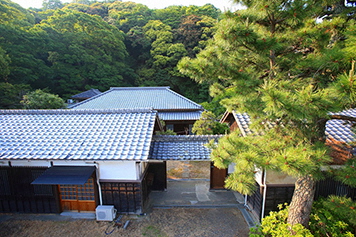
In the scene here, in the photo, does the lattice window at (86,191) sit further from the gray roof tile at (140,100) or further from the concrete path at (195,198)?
the gray roof tile at (140,100)

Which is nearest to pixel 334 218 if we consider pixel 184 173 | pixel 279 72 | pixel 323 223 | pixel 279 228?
pixel 323 223

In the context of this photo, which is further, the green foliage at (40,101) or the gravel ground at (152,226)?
the green foliage at (40,101)

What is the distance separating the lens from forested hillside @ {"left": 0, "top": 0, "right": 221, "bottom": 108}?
88.7ft

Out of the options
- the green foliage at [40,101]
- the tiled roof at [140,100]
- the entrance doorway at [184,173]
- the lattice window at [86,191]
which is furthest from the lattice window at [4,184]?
the tiled roof at [140,100]

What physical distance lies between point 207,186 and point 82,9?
54.7 meters

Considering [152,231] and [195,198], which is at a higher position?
[152,231]

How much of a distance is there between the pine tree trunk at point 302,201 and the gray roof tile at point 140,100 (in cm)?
1520

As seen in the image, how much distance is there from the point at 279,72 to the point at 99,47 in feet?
121

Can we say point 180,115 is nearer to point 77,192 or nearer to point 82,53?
point 77,192

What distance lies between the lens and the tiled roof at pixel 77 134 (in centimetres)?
653

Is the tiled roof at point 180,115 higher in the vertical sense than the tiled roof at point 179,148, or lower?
lower

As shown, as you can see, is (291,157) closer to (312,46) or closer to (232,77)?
(232,77)

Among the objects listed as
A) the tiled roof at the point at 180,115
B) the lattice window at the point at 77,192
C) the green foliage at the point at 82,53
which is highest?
the green foliage at the point at 82,53

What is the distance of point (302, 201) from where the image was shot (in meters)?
5.02
